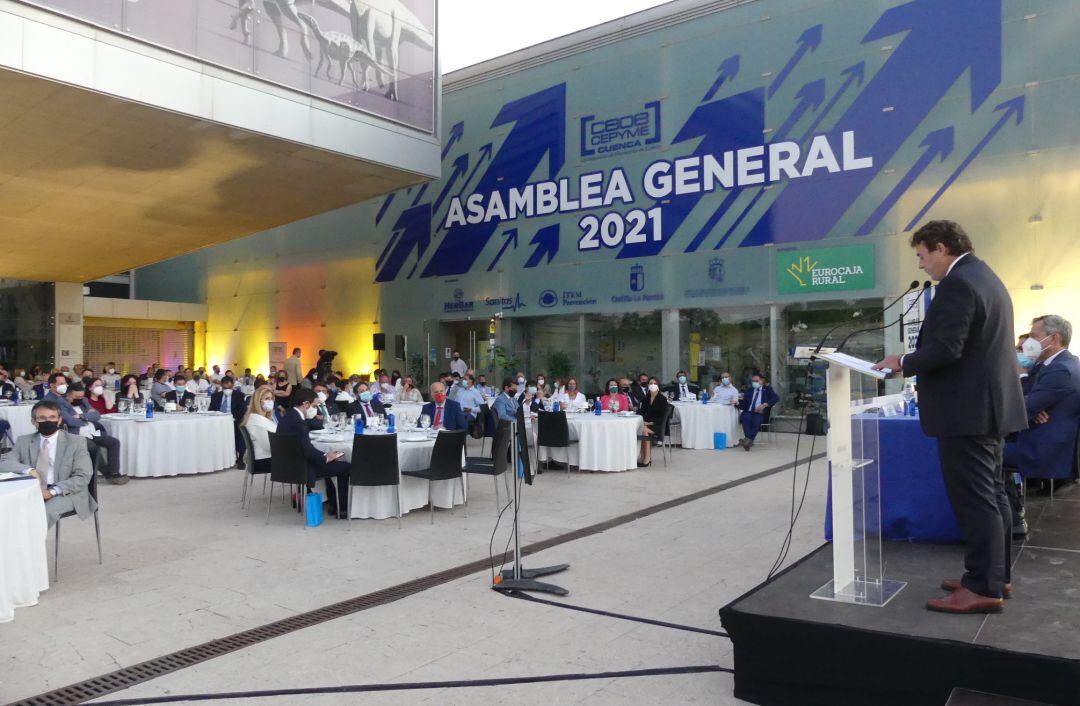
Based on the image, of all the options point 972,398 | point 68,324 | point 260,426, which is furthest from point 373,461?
point 68,324

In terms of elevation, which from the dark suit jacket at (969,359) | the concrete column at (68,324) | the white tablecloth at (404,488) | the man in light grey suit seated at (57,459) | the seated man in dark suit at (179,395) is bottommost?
the white tablecloth at (404,488)

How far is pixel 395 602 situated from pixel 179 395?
9.56m

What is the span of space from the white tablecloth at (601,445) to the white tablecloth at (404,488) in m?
2.54

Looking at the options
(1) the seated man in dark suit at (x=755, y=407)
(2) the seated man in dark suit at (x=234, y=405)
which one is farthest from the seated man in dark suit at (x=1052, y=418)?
(2) the seated man in dark suit at (x=234, y=405)

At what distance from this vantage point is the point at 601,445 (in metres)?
9.44

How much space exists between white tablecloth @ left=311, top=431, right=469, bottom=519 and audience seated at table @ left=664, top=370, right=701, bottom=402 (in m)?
6.60

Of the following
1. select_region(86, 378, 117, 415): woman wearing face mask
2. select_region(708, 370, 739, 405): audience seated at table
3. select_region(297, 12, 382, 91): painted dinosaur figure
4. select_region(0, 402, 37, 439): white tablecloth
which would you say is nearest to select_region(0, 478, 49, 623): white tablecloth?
select_region(86, 378, 117, 415): woman wearing face mask

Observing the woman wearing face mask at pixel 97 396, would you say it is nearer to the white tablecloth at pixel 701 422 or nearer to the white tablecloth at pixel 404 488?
the white tablecloth at pixel 404 488

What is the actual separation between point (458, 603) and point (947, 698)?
2.53 meters

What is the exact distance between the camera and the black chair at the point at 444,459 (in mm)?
6551

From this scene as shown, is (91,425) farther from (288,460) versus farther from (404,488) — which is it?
(404,488)

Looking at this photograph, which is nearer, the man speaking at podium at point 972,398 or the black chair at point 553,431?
the man speaking at podium at point 972,398

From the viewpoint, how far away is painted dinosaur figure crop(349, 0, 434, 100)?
1174cm

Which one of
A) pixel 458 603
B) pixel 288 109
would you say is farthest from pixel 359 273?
pixel 458 603
